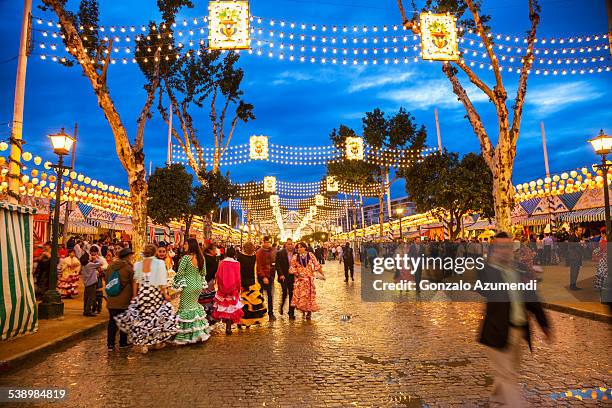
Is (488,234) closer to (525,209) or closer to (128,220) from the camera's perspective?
(525,209)

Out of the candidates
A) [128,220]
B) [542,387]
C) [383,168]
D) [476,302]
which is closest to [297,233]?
[383,168]

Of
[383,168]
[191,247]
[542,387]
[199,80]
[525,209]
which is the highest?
[199,80]

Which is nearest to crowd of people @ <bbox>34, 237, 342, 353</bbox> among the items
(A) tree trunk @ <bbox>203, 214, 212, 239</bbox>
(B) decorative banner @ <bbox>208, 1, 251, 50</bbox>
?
(B) decorative banner @ <bbox>208, 1, 251, 50</bbox>

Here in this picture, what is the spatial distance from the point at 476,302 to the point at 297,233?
106439 mm

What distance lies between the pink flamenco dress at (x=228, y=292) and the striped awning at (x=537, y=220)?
69.3 ft

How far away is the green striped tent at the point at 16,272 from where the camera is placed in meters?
7.39

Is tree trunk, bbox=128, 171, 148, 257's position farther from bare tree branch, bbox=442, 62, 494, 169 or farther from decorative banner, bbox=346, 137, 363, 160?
decorative banner, bbox=346, 137, 363, 160

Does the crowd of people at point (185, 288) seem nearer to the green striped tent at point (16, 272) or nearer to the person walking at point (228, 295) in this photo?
the person walking at point (228, 295)

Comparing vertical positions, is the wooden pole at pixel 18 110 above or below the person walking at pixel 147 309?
above

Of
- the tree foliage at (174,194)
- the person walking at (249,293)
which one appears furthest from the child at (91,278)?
the tree foliage at (174,194)

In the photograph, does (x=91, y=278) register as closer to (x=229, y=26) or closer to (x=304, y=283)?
(x=304, y=283)

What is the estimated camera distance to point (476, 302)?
12961 mm

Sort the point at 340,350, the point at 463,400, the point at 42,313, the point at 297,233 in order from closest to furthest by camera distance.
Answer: the point at 463,400
the point at 340,350
the point at 42,313
the point at 297,233

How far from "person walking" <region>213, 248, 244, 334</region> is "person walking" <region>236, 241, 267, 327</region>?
38 centimetres
